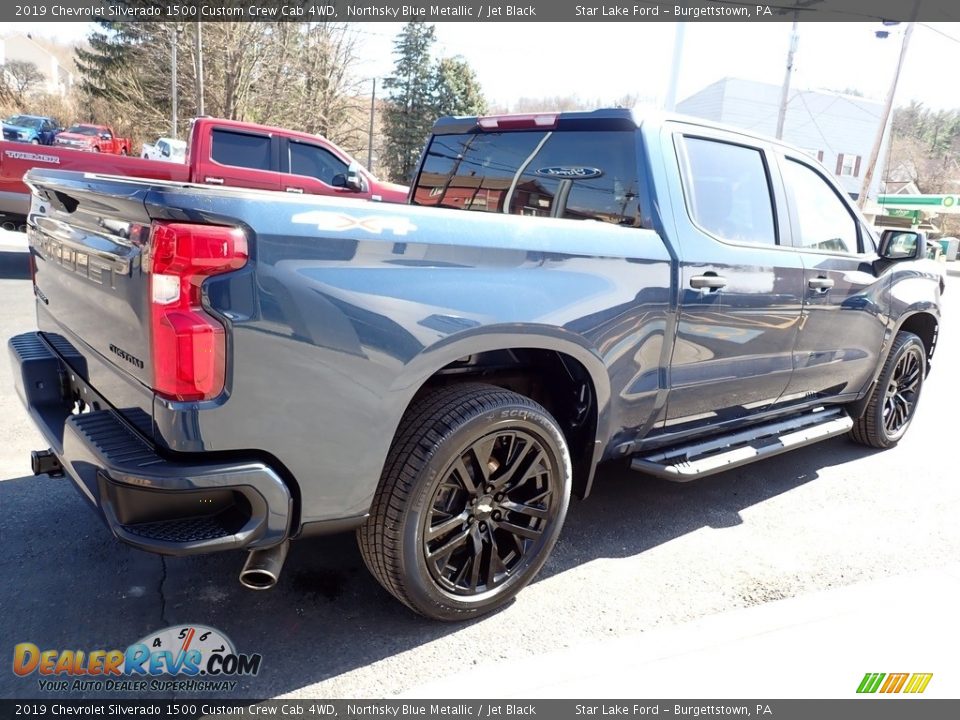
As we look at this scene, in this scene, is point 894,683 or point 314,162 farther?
point 314,162

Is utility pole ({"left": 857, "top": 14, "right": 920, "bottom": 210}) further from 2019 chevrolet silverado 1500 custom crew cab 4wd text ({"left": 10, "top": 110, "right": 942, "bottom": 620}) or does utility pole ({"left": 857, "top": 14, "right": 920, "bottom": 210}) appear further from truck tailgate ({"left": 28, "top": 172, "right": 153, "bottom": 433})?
truck tailgate ({"left": 28, "top": 172, "right": 153, "bottom": 433})

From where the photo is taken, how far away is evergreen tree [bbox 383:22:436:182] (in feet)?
125

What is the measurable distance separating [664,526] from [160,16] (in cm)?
3158

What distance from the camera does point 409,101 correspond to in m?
38.5

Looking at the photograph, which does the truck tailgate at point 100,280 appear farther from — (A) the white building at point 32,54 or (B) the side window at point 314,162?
(A) the white building at point 32,54

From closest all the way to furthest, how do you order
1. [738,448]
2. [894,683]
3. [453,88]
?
[894,683] → [738,448] → [453,88]

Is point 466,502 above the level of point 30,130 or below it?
above

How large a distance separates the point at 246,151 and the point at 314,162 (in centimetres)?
91

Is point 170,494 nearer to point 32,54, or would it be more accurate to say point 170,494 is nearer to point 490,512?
point 490,512

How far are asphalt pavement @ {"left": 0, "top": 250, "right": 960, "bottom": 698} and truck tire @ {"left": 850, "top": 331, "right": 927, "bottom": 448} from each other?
1092mm

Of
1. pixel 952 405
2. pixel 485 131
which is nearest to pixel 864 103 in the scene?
pixel 952 405

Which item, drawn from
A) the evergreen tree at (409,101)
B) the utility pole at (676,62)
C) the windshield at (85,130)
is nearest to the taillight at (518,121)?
the utility pole at (676,62)

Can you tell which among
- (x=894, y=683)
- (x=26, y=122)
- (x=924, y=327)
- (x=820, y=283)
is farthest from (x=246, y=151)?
(x=26, y=122)

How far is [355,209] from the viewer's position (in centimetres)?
221
